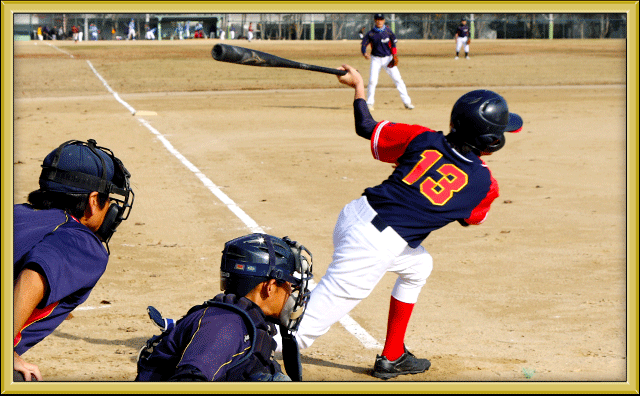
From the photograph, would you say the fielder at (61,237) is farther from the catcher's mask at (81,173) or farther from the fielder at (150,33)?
the fielder at (150,33)

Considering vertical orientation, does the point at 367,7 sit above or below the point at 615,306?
above

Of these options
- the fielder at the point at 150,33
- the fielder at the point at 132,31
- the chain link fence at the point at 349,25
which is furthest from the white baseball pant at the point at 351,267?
the fielder at the point at 150,33

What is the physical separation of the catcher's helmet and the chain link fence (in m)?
62.4

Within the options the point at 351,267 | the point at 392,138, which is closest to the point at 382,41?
the point at 392,138

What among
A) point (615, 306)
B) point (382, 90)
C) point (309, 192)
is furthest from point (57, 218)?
point (382, 90)

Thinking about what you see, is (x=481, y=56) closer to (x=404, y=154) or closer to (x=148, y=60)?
(x=148, y=60)

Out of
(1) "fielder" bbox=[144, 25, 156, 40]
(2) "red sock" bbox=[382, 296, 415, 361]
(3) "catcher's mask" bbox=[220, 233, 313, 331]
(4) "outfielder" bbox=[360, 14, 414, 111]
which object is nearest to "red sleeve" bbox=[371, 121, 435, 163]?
(2) "red sock" bbox=[382, 296, 415, 361]

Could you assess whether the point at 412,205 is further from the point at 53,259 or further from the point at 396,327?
the point at 53,259

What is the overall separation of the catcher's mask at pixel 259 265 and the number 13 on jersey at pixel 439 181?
56.2 inches

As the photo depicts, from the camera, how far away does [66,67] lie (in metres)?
35.8

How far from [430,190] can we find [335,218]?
16.2 ft

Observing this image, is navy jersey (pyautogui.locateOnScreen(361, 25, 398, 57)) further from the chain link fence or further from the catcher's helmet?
the chain link fence

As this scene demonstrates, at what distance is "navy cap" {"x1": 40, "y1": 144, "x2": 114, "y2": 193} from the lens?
130 inches

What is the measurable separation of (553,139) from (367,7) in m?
11.7
